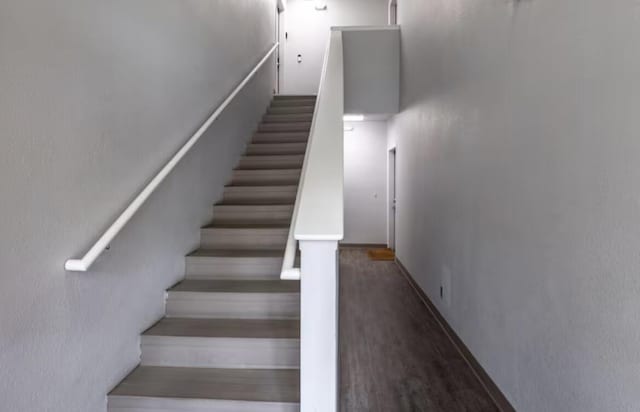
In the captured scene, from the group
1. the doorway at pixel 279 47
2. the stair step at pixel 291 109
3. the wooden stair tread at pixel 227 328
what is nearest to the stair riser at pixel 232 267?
the wooden stair tread at pixel 227 328

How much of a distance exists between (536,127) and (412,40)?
3.16 m

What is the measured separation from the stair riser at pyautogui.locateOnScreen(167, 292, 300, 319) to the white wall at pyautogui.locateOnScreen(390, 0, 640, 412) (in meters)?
1.26

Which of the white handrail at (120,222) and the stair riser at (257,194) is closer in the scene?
the white handrail at (120,222)

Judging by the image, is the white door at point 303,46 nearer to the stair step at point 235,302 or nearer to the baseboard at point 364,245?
the baseboard at point 364,245

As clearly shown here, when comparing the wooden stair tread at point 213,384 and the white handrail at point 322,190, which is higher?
the white handrail at point 322,190

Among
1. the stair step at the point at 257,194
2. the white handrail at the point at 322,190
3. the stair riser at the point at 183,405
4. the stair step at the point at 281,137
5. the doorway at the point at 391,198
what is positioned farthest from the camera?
the doorway at the point at 391,198

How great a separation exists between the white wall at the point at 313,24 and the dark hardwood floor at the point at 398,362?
5044 millimetres

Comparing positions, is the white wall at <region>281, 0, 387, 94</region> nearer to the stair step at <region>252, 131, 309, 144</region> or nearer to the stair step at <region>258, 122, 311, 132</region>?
the stair step at <region>258, 122, 311, 132</region>

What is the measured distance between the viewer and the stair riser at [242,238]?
2.67 metres

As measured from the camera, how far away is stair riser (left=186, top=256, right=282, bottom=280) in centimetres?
241

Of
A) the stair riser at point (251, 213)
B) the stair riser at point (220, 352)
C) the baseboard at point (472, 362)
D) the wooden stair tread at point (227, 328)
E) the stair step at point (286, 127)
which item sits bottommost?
the baseboard at point (472, 362)

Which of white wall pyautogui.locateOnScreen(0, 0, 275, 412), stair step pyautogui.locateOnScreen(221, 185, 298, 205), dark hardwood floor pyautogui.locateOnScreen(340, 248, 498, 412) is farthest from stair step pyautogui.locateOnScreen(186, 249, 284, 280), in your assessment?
dark hardwood floor pyautogui.locateOnScreen(340, 248, 498, 412)

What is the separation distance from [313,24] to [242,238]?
6237 millimetres

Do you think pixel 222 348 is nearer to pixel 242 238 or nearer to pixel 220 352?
pixel 220 352
